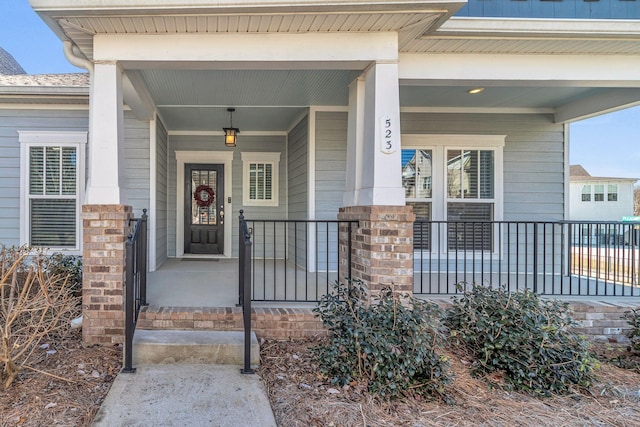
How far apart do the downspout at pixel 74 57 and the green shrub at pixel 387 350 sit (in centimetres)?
322

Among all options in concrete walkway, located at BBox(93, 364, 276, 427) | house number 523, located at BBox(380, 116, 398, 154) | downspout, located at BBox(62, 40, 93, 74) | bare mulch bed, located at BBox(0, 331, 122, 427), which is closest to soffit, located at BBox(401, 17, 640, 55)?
house number 523, located at BBox(380, 116, 398, 154)

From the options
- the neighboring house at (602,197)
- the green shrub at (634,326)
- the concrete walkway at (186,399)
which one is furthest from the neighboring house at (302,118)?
the neighboring house at (602,197)

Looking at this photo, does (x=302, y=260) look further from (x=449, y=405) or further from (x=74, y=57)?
(x=74, y=57)

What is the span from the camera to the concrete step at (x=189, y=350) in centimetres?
282

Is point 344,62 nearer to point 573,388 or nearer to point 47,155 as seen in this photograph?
point 573,388

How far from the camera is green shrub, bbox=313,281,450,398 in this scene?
248 cm

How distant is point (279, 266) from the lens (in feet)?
19.5

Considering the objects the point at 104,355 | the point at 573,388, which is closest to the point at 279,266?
the point at 104,355

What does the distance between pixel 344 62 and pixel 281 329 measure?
2529 millimetres

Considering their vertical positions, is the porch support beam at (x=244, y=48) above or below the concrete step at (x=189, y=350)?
above

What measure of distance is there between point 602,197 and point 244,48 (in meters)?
28.2

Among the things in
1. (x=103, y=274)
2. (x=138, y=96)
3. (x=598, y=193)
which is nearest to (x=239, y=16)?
(x=138, y=96)

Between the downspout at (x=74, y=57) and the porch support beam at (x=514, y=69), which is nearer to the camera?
the downspout at (x=74, y=57)

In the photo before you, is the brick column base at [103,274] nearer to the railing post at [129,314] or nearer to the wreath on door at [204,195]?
the railing post at [129,314]
